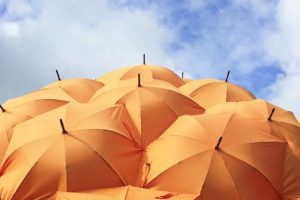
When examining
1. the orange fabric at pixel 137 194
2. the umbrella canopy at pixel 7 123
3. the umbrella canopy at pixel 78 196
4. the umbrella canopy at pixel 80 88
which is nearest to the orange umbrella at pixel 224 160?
the orange fabric at pixel 137 194

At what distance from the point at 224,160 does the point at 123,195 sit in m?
2.31

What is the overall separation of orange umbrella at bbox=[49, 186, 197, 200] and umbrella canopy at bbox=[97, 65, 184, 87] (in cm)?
542

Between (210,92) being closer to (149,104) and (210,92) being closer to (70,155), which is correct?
(149,104)

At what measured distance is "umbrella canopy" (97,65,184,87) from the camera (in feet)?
55.6

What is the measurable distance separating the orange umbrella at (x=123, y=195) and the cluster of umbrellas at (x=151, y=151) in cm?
2

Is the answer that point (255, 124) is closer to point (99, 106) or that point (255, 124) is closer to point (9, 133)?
point (99, 106)

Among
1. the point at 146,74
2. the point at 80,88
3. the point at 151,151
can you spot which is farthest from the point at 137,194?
the point at 146,74

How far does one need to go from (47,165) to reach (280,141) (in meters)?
5.29

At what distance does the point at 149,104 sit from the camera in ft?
45.1

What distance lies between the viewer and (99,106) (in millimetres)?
13461

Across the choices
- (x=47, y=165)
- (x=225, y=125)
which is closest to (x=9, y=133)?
(x=47, y=165)

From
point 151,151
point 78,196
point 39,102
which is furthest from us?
point 39,102

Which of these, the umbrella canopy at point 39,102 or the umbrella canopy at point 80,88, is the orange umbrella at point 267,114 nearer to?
the umbrella canopy at point 80,88

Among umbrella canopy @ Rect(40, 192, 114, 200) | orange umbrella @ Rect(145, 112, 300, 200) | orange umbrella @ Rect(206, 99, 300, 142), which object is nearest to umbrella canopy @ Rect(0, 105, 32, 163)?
umbrella canopy @ Rect(40, 192, 114, 200)
